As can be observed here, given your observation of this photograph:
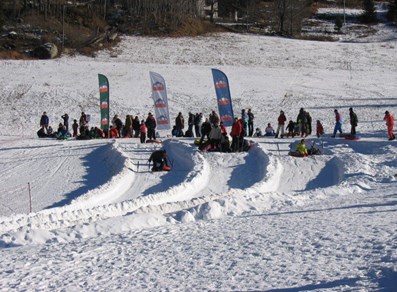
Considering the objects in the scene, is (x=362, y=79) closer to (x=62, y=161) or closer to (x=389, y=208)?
(x=62, y=161)

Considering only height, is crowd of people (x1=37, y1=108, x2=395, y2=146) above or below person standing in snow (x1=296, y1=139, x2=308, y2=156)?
above

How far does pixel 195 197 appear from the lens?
60.1 ft

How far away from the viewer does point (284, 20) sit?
64.8 m

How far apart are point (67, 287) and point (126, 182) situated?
10.9m

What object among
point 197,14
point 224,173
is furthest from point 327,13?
point 224,173

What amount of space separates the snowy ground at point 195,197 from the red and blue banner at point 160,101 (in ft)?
6.05

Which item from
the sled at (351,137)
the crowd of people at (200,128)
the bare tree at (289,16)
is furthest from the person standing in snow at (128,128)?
the bare tree at (289,16)

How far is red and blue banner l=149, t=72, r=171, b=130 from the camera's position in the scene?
27.0 metres

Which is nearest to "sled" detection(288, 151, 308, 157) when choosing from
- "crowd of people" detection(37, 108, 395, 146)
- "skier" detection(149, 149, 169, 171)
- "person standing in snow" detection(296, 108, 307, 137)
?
"crowd of people" detection(37, 108, 395, 146)

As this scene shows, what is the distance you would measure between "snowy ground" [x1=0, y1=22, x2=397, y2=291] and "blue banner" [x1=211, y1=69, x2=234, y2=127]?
1412mm

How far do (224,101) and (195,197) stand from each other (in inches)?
350

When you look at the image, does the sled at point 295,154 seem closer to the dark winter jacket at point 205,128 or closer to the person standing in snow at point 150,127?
the dark winter jacket at point 205,128

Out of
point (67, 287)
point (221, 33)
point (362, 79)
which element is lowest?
point (67, 287)

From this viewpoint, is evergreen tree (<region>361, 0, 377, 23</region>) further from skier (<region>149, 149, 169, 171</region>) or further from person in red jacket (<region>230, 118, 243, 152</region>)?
skier (<region>149, 149, 169, 171</region>)
